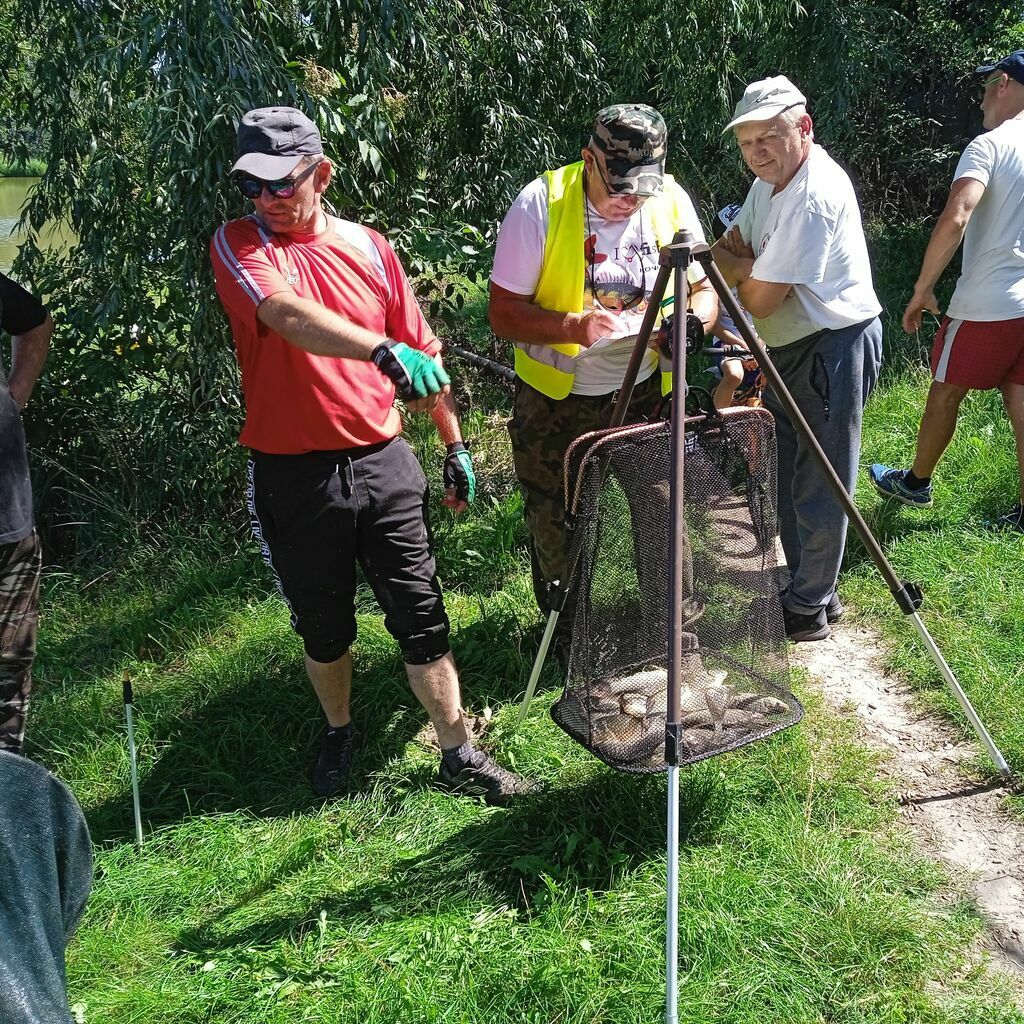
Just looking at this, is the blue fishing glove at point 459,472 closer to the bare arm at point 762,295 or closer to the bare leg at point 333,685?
the bare leg at point 333,685

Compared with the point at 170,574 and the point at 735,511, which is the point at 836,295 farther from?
the point at 170,574

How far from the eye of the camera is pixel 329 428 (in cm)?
301

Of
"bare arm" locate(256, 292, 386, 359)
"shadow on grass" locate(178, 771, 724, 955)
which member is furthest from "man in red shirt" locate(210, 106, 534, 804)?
"shadow on grass" locate(178, 771, 724, 955)

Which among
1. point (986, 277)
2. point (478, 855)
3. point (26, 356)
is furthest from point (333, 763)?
point (986, 277)

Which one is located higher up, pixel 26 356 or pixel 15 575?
pixel 26 356

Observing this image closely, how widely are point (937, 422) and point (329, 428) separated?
3007mm

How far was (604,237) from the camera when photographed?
3307mm

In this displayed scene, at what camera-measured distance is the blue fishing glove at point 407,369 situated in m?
2.52

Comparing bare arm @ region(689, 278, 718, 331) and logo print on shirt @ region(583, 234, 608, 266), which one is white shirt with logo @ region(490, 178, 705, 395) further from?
bare arm @ region(689, 278, 718, 331)

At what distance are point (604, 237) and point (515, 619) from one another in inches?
66.4

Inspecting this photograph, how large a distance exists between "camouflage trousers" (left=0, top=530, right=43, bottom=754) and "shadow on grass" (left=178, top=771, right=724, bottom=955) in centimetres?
86

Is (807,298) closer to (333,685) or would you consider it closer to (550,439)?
(550,439)

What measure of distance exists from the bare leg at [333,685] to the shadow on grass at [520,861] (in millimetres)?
531

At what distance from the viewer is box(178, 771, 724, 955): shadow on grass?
2852mm
